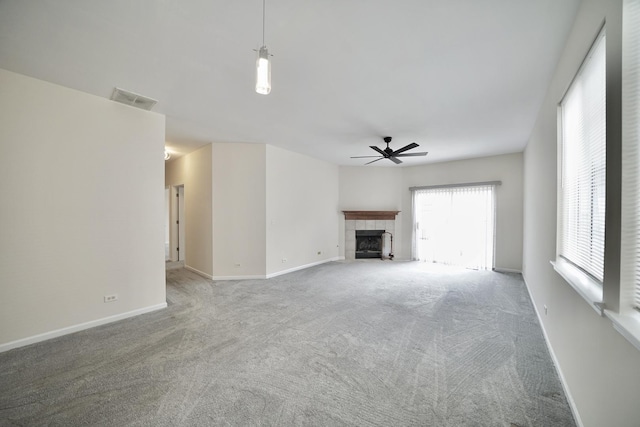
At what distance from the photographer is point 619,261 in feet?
3.89

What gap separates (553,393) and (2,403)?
409cm

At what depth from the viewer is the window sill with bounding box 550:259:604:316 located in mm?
1338

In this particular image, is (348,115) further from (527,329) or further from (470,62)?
(527,329)

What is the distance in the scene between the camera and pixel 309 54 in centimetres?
223

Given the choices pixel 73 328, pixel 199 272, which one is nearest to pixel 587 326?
pixel 73 328

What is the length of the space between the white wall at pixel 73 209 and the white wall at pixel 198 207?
158 cm

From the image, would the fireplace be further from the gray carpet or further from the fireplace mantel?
the gray carpet

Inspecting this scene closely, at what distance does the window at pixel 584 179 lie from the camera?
1.53 metres

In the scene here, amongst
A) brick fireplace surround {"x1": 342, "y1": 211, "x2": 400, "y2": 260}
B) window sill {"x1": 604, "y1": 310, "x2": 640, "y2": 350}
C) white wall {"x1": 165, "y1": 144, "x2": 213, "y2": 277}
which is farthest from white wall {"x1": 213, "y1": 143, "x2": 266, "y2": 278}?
window sill {"x1": 604, "y1": 310, "x2": 640, "y2": 350}

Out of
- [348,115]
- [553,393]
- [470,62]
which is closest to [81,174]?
[348,115]

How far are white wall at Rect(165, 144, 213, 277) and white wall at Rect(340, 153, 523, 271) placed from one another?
12.5ft

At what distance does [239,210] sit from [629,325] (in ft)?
16.8

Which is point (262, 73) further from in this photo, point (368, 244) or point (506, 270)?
point (506, 270)

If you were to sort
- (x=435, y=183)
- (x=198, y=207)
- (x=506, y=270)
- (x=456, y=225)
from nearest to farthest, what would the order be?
(x=198, y=207) → (x=506, y=270) → (x=456, y=225) → (x=435, y=183)
